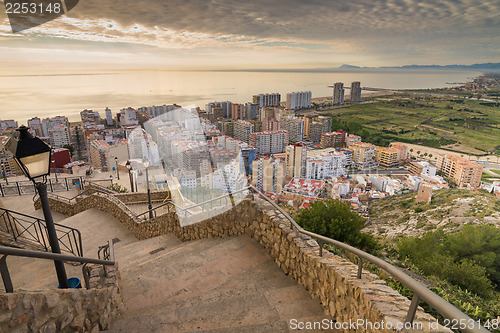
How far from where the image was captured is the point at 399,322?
4.92 feet

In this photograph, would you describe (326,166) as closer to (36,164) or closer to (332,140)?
(332,140)

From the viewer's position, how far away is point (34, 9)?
4113 millimetres

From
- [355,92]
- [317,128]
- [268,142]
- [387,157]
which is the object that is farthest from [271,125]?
[355,92]

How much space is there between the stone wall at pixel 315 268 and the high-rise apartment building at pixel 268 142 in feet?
127

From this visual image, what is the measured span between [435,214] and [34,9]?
22.2 meters

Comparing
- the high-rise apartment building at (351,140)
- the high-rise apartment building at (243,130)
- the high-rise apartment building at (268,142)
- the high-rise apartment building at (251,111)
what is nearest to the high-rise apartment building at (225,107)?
the high-rise apartment building at (251,111)

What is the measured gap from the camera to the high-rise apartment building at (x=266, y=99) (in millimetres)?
66500

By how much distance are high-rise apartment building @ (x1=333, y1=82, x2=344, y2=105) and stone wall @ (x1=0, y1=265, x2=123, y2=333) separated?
310 feet

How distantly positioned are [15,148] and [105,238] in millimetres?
5244

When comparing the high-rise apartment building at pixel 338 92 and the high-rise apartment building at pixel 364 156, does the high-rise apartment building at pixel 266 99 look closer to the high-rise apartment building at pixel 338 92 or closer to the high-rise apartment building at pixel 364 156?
the high-rise apartment building at pixel 338 92

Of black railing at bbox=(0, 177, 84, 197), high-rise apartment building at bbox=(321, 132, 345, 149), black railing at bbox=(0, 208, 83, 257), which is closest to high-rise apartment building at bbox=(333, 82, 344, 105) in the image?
high-rise apartment building at bbox=(321, 132, 345, 149)

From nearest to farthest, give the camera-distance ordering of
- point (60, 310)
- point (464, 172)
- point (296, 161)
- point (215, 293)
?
point (60, 310), point (215, 293), point (464, 172), point (296, 161)

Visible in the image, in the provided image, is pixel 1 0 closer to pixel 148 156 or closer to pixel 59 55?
pixel 148 156

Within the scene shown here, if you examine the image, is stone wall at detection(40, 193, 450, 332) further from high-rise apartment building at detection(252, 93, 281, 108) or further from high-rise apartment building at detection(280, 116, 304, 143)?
high-rise apartment building at detection(252, 93, 281, 108)
